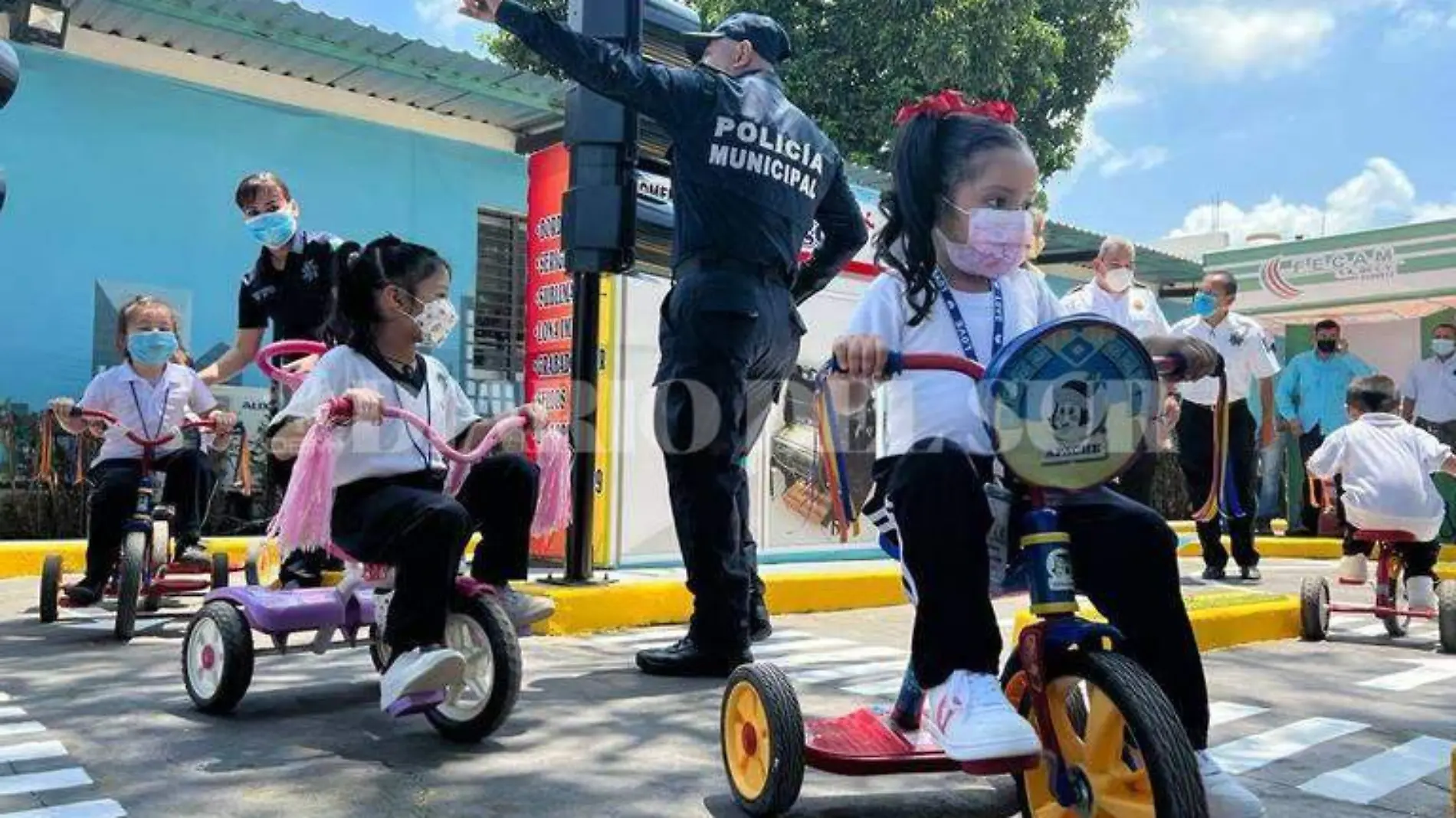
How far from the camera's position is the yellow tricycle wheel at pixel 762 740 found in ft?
7.68

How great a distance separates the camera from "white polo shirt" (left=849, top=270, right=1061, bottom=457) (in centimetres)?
242

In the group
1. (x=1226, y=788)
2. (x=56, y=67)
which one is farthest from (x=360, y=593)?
(x=56, y=67)

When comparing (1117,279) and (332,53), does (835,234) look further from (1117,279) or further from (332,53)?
(332,53)

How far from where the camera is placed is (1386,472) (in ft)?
19.1

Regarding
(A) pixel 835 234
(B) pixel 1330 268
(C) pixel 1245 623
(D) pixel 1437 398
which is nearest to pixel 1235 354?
(C) pixel 1245 623

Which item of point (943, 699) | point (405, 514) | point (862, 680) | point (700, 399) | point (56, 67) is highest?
point (56, 67)

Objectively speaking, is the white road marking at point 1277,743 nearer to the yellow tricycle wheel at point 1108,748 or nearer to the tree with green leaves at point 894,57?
the yellow tricycle wheel at point 1108,748

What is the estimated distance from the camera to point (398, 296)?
11.0 ft

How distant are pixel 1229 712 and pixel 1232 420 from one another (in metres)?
4.61

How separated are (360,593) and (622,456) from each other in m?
3.37

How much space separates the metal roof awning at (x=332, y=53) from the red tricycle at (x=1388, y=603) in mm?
6778

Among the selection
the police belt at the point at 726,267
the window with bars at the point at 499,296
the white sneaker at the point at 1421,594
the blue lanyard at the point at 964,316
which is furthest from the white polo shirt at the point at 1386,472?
the window with bars at the point at 499,296

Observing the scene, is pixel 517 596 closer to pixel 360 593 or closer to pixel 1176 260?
pixel 360 593

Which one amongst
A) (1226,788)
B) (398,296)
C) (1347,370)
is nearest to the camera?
(1226,788)
